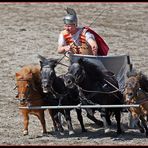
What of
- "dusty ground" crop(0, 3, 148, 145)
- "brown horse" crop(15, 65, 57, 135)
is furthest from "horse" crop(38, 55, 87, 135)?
"dusty ground" crop(0, 3, 148, 145)

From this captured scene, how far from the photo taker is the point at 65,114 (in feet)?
40.5

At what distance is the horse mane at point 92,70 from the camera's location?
1186 cm

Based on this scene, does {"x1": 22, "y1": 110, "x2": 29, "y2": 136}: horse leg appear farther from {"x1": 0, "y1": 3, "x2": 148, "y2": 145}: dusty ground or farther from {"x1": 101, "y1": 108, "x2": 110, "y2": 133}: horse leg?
{"x1": 101, "y1": 108, "x2": 110, "y2": 133}: horse leg

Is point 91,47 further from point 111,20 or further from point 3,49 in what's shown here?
point 111,20

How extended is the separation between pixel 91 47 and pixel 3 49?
7693 mm

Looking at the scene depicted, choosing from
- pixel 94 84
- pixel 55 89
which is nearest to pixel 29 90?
pixel 55 89

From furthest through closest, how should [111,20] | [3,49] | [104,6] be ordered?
[104,6] < [111,20] < [3,49]

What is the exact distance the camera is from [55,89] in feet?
39.4

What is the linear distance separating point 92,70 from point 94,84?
0.24m

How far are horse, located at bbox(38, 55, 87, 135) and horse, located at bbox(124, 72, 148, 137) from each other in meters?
0.90

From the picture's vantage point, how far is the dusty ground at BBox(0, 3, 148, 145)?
483 inches

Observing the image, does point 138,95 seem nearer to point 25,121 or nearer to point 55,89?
point 55,89

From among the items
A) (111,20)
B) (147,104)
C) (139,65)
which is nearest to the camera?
(147,104)

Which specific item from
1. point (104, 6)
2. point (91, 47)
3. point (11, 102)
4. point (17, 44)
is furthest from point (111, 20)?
point (91, 47)
